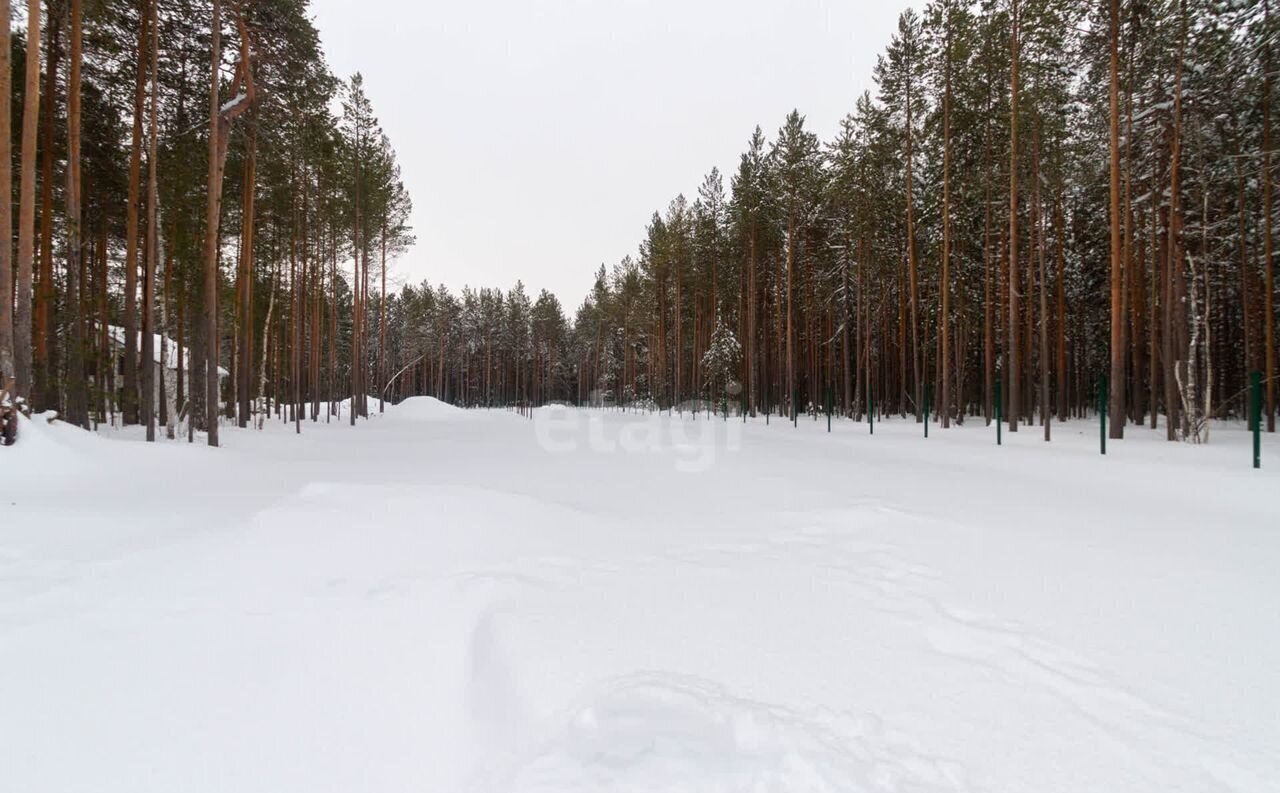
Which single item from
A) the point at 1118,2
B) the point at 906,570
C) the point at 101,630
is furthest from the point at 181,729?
the point at 1118,2

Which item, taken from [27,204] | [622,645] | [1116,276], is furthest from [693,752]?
[1116,276]

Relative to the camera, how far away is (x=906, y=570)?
4.40 metres

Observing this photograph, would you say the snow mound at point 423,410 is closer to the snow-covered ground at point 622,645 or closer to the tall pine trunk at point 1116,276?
the snow-covered ground at point 622,645

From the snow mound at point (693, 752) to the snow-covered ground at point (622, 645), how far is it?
11mm

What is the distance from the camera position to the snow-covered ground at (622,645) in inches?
82.0

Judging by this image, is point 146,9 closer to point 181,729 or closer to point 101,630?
point 101,630

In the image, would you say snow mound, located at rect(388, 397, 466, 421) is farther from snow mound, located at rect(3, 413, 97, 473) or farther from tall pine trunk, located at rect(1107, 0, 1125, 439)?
tall pine trunk, located at rect(1107, 0, 1125, 439)

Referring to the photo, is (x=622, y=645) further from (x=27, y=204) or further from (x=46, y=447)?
(x=27, y=204)

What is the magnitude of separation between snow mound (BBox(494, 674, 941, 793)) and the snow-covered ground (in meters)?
0.01

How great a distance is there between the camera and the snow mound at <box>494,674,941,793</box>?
1995 millimetres

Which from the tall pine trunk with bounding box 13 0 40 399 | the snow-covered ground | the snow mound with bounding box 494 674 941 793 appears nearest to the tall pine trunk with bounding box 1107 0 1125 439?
the snow-covered ground

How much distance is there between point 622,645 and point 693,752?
973 millimetres

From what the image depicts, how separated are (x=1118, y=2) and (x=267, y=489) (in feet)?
64.9

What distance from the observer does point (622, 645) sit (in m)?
3.11
